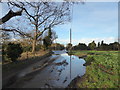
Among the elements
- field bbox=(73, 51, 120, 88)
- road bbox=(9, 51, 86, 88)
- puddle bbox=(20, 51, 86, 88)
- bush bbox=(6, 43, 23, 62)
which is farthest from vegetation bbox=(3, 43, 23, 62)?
field bbox=(73, 51, 120, 88)

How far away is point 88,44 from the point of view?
5641cm

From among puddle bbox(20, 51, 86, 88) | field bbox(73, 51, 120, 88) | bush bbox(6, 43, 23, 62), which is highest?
bush bbox(6, 43, 23, 62)

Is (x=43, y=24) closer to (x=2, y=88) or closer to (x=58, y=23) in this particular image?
(x=58, y=23)

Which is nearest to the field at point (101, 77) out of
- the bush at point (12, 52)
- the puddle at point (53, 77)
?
the puddle at point (53, 77)

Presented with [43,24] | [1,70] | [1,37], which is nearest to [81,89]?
[1,70]

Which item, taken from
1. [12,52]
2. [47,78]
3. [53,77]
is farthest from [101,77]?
[12,52]

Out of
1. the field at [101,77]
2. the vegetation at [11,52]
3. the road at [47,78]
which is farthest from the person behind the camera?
the vegetation at [11,52]

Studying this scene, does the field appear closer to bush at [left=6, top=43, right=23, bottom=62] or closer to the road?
the road

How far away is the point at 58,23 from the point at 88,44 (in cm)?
3820

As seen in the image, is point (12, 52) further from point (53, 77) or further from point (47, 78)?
point (53, 77)

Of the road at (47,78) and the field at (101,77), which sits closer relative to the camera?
the field at (101,77)

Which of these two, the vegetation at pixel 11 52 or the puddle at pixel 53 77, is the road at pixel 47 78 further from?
the vegetation at pixel 11 52

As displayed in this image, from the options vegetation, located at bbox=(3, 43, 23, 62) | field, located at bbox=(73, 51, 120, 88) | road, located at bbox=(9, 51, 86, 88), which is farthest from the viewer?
vegetation, located at bbox=(3, 43, 23, 62)

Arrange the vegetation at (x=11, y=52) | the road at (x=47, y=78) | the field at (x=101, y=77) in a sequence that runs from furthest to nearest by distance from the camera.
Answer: the vegetation at (x=11, y=52) < the road at (x=47, y=78) < the field at (x=101, y=77)
